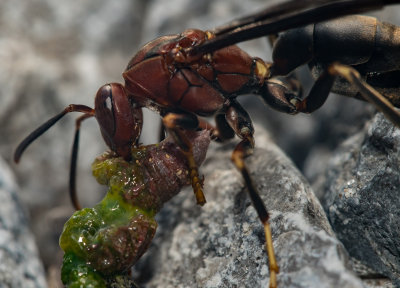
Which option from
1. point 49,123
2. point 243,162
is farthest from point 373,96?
point 49,123

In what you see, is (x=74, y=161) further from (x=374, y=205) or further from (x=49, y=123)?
(x=374, y=205)

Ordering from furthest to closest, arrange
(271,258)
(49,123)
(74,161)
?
1. (74,161)
2. (49,123)
3. (271,258)

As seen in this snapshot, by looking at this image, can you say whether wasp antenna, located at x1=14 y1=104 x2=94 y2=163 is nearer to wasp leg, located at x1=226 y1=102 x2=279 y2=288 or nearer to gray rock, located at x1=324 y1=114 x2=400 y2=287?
wasp leg, located at x1=226 y1=102 x2=279 y2=288

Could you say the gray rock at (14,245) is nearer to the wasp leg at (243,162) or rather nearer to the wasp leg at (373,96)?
the wasp leg at (243,162)

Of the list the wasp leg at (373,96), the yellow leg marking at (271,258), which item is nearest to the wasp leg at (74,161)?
the yellow leg marking at (271,258)

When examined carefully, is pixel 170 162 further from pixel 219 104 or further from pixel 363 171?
pixel 363 171

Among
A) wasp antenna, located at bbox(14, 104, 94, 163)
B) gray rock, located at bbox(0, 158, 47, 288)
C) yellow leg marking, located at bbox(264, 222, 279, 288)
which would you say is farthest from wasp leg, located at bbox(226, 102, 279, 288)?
gray rock, located at bbox(0, 158, 47, 288)
